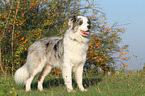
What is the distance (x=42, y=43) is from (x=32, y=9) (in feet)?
9.70

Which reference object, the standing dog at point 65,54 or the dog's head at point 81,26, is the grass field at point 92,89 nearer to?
the standing dog at point 65,54

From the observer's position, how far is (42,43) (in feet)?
17.5

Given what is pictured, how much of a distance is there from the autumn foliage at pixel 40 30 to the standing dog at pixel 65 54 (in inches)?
57.3

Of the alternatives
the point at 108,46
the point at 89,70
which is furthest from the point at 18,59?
the point at 108,46

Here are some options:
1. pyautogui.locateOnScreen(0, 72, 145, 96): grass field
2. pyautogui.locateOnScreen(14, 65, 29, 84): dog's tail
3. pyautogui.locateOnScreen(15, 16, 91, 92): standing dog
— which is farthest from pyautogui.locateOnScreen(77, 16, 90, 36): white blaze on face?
pyautogui.locateOnScreen(14, 65, 29, 84): dog's tail

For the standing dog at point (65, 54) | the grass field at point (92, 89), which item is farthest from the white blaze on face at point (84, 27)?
the grass field at point (92, 89)

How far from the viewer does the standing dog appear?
4.62m

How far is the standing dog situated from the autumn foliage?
1.46 meters

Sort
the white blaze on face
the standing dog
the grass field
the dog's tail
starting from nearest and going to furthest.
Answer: the grass field → the white blaze on face → the standing dog → the dog's tail

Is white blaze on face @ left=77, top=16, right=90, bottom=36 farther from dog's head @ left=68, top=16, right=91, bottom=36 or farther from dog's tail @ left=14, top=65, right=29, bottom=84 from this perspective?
dog's tail @ left=14, top=65, right=29, bottom=84

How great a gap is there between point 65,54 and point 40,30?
2.74 m

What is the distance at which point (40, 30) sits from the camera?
714cm

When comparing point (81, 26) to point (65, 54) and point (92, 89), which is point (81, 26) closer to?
point (65, 54)

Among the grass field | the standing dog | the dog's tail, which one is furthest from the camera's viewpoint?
the dog's tail
